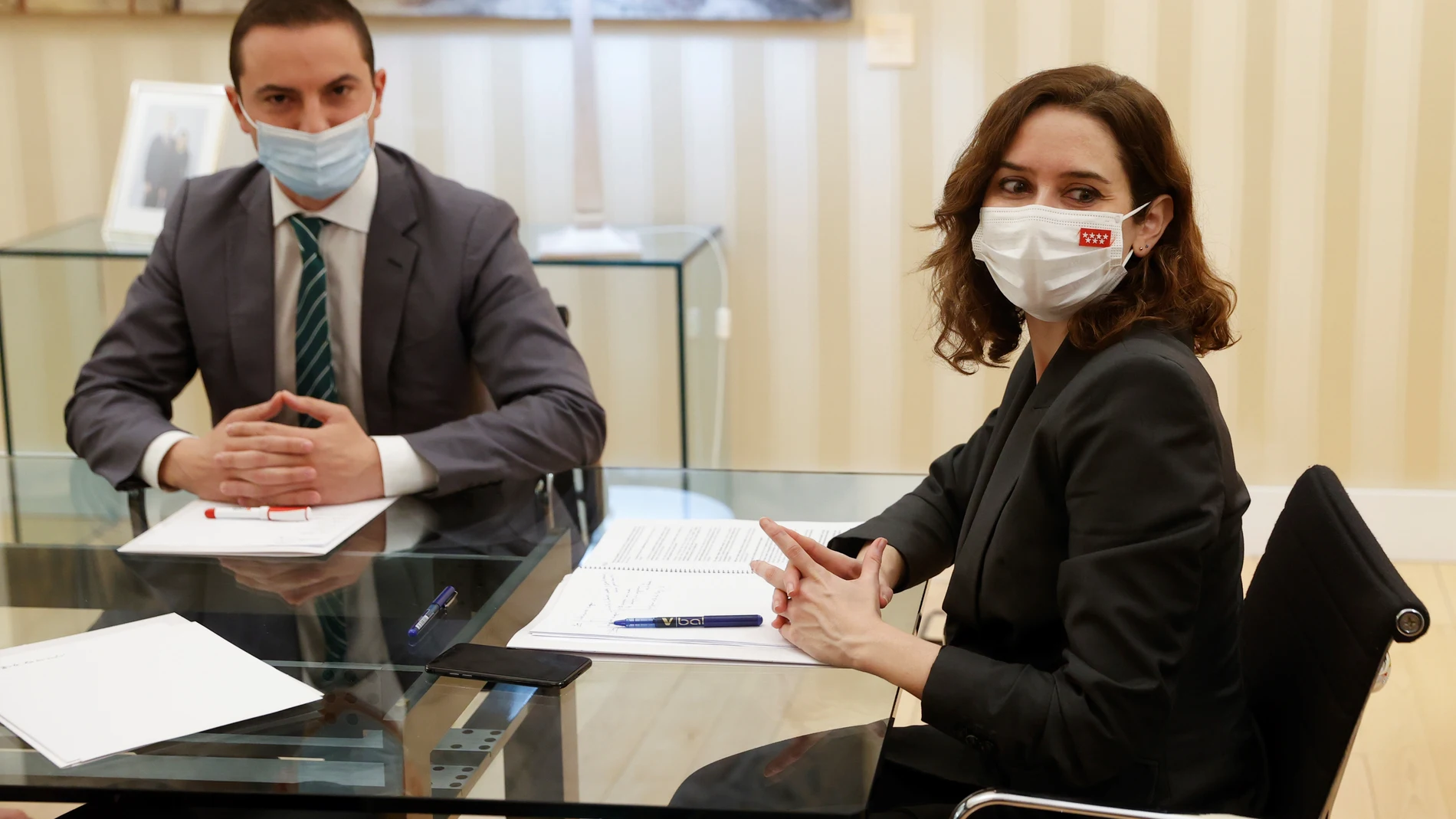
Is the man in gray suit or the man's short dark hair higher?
the man's short dark hair

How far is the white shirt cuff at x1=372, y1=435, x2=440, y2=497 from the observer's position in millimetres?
1875

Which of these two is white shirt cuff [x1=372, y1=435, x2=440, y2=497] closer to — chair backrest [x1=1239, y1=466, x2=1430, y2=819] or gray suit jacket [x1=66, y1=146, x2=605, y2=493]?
gray suit jacket [x1=66, y1=146, x2=605, y2=493]

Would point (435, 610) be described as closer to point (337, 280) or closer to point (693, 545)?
point (693, 545)

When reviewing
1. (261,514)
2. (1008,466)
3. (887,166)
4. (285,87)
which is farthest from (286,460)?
(887,166)

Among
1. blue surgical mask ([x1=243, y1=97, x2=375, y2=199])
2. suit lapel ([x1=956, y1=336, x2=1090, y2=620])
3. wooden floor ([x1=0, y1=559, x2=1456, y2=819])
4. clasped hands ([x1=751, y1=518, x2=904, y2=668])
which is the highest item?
blue surgical mask ([x1=243, y1=97, x2=375, y2=199])

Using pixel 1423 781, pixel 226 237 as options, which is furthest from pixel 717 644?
pixel 1423 781

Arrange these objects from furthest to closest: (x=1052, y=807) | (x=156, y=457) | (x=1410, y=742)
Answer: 1. (x=1410, y=742)
2. (x=156, y=457)
3. (x=1052, y=807)

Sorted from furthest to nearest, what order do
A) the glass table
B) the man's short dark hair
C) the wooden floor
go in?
the wooden floor, the man's short dark hair, the glass table

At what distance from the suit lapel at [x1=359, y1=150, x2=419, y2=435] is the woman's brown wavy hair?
1009 millimetres

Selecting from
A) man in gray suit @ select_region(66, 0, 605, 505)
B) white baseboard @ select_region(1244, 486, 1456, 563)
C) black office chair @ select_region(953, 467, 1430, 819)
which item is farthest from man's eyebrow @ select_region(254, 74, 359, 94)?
white baseboard @ select_region(1244, 486, 1456, 563)

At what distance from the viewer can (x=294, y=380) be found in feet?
7.36

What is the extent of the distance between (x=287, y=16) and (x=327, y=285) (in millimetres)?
415

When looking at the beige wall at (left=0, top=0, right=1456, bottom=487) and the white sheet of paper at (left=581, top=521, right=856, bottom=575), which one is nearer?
the white sheet of paper at (left=581, top=521, right=856, bottom=575)

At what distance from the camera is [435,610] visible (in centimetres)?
149
